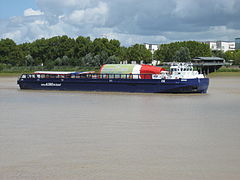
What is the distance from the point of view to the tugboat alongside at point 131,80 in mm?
34656

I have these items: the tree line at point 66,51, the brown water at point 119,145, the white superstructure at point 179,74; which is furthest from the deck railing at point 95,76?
the tree line at point 66,51

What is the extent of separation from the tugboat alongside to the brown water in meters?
11.6

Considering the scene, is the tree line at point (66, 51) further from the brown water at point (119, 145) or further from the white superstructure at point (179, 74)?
the brown water at point (119, 145)

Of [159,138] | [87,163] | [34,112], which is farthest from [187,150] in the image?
[34,112]

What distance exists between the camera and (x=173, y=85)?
34.5 meters

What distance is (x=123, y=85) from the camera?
36.8m

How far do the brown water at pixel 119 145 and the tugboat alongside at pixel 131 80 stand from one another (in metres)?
11.6

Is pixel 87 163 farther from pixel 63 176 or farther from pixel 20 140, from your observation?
pixel 20 140

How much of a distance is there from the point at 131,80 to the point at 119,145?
22.7 meters

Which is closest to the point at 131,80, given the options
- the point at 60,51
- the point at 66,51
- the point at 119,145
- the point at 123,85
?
the point at 123,85

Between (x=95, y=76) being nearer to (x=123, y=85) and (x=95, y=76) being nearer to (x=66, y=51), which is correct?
(x=123, y=85)

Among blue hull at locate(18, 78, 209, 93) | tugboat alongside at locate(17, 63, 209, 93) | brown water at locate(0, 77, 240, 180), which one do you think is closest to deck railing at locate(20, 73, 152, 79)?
tugboat alongside at locate(17, 63, 209, 93)

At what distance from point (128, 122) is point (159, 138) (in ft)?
13.4

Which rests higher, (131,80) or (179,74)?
(179,74)
